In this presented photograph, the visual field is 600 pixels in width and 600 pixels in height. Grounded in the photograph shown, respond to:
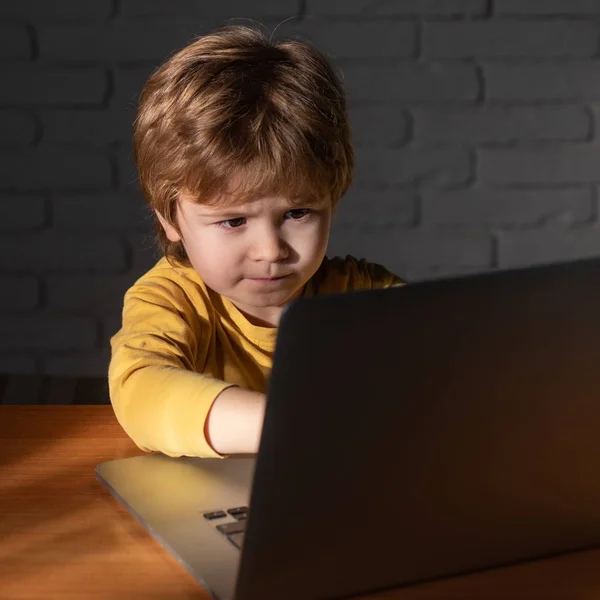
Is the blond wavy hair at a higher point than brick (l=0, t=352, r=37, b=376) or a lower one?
higher

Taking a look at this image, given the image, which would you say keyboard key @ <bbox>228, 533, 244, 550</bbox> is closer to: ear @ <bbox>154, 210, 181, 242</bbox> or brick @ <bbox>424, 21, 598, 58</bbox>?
ear @ <bbox>154, 210, 181, 242</bbox>

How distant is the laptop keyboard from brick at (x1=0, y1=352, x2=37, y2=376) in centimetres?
141

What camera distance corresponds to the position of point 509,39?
1.83m

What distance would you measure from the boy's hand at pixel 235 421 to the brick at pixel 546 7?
134cm

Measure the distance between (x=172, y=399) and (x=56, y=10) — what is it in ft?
4.18

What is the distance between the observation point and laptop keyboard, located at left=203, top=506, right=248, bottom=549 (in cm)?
57

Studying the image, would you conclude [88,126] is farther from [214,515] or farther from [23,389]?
[214,515]

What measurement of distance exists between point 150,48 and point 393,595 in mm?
1430

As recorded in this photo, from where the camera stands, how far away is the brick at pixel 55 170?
184 centimetres

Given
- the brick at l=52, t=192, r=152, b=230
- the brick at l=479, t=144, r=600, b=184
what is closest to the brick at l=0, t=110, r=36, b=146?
the brick at l=52, t=192, r=152, b=230

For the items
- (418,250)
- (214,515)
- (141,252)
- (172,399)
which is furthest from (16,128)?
(214,515)

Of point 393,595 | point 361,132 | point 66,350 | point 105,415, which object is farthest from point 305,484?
point 66,350

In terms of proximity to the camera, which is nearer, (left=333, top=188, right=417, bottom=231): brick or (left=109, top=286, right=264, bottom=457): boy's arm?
(left=109, top=286, right=264, bottom=457): boy's arm

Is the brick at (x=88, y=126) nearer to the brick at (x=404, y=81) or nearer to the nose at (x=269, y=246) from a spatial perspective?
the brick at (x=404, y=81)
